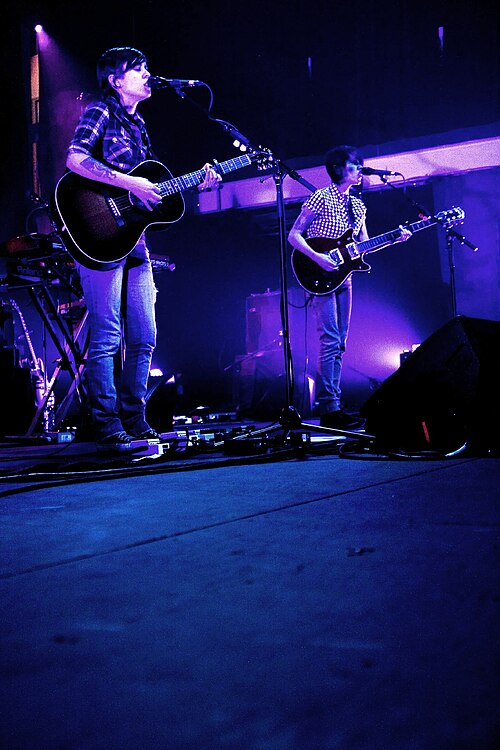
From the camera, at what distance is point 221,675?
48cm

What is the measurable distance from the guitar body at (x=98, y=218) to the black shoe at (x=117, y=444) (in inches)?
28.6

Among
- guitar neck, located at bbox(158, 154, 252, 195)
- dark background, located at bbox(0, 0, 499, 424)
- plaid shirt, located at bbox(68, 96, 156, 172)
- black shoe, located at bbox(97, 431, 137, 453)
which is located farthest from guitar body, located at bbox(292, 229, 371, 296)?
dark background, located at bbox(0, 0, 499, 424)

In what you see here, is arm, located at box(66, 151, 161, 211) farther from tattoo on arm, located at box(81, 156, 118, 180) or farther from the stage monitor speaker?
the stage monitor speaker

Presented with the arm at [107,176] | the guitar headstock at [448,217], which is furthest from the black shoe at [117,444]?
the guitar headstock at [448,217]

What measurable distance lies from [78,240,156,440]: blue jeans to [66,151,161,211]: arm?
0.82 ft

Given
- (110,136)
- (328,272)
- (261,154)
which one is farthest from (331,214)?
(110,136)

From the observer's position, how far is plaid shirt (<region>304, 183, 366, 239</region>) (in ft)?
12.8

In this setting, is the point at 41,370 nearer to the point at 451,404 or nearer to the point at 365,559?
the point at 451,404

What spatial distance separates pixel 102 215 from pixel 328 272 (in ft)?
5.46

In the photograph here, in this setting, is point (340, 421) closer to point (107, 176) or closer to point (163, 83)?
point (107, 176)

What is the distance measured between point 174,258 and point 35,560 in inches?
310

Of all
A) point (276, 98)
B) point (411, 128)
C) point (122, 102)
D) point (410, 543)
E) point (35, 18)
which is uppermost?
point (35, 18)

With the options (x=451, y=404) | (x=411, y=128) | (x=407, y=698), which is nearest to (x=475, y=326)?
(x=451, y=404)

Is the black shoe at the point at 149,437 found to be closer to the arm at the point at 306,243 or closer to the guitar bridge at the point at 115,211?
the guitar bridge at the point at 115,211
